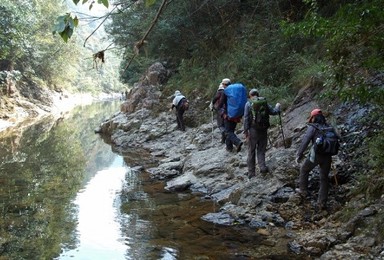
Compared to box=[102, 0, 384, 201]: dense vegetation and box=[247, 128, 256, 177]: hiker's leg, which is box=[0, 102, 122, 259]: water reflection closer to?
box=[102, 0, 384, 201]: dense vegetation

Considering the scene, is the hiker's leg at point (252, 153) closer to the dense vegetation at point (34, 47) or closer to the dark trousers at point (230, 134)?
the dark trousers at point (230, 134)

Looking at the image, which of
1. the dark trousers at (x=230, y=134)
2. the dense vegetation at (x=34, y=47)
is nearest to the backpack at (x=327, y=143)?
the dark trousers at (x=230, y=134)

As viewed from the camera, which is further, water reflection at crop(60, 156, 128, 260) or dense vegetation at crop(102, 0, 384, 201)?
water reflection at crop(60, 156, 128, 260)

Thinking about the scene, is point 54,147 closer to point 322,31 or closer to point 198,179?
point 198,179

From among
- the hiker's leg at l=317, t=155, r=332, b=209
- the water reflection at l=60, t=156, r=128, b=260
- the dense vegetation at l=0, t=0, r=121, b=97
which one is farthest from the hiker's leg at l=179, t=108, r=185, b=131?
the hiker's leg at l=317, t=155, r=332, b=209

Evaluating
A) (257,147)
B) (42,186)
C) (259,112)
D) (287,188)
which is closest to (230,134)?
(257,147)

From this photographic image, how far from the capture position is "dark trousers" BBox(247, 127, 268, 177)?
28.7 feet

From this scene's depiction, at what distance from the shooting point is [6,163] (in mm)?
13781

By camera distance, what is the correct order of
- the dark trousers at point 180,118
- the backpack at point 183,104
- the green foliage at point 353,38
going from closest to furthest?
the green foliage at point 353,38 → the backpack at point 183,104 → the dark trousers at point 180,118

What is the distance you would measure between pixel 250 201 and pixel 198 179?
2.58 m

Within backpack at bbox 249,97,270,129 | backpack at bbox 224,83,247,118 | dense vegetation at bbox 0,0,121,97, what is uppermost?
dense vegetation at bbox 0,0,121,97

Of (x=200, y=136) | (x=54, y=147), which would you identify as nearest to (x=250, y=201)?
(x=200, y=136)

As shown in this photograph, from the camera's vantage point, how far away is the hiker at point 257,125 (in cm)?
860

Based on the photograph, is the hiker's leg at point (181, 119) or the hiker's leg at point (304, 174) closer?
the hiker's leg at point (304, 174)
